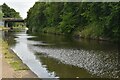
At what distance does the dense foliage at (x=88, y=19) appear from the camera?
5359 cm

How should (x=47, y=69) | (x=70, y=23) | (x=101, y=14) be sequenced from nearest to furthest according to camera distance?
(x=47, y=69), (x=101, y=14), (x=70, y=23)

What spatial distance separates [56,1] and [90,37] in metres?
37.4

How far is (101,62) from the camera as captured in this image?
1101 inches

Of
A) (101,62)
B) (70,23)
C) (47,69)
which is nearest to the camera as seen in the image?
(47,69)

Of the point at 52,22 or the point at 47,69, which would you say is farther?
the point at 52,22

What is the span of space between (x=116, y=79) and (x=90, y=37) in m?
47.7

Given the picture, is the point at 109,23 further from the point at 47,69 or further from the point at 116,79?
the point at 116,79

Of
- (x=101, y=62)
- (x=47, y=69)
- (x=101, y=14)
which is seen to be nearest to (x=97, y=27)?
(x=101, y=14)

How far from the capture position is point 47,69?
24.7 m

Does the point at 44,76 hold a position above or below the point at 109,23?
below

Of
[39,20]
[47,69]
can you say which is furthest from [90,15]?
[39,20]

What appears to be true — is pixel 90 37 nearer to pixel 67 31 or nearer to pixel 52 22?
pixel 67 31

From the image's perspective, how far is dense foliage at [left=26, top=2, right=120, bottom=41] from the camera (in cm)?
5359

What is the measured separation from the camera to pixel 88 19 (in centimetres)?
7412
